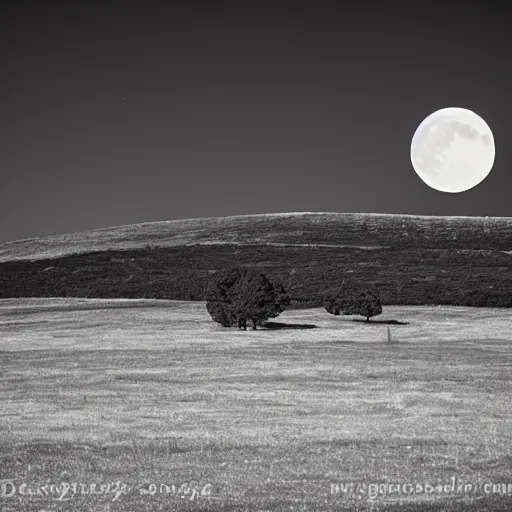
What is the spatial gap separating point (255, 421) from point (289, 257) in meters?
65.3

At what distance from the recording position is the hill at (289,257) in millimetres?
73000

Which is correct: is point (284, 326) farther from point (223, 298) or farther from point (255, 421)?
point (255, 421)

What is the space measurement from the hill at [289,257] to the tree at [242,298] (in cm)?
1131

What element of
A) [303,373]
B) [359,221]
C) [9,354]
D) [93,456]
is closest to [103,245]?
[359,221]

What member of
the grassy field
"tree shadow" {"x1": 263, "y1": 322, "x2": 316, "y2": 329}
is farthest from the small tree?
the grassy field

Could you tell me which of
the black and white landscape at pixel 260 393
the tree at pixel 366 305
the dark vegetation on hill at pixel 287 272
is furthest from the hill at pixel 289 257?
the tree at pixel 366 305

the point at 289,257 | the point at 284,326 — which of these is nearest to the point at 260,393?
the point at 284,326

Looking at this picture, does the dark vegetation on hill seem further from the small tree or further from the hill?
the small tree

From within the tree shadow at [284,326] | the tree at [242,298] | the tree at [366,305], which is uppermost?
the tree at [242,298]

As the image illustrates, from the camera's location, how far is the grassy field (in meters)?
15.6

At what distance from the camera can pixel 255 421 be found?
22.5 m

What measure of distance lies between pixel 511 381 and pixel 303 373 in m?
8.17

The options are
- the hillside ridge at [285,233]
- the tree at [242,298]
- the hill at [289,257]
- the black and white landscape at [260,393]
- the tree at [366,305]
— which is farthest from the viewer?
the hillside ridge at [285,233]

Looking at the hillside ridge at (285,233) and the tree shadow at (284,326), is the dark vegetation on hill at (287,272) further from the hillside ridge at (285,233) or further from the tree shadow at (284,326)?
the tree shadow at (284,326)
